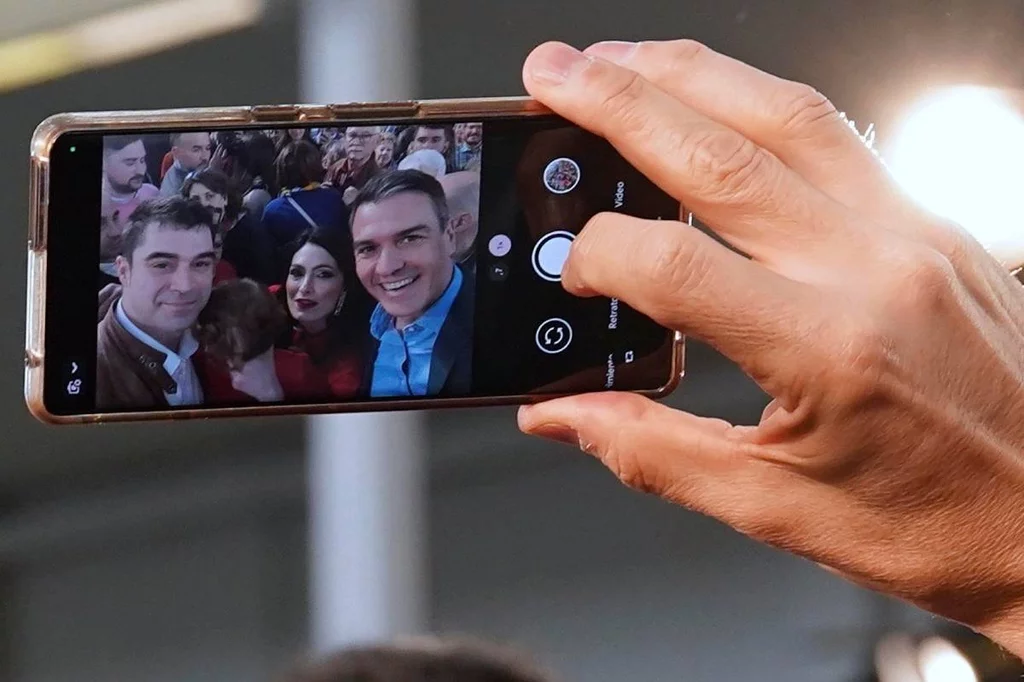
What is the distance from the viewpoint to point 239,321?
17.6 inches

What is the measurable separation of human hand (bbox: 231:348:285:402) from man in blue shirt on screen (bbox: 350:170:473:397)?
4 cm

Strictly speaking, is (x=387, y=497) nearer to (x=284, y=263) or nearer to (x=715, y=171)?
(x=284, y=263)

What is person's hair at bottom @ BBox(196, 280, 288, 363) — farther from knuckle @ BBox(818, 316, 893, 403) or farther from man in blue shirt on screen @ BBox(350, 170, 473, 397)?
knuckle @ BBox(818, 316, 893, 403)

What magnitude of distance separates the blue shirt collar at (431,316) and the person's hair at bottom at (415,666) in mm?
120

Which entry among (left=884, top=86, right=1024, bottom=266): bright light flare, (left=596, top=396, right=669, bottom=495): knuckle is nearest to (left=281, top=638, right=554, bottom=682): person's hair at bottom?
(left=596, top=396, right=669, bottom=495): knuckle

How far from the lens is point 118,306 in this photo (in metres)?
0.45


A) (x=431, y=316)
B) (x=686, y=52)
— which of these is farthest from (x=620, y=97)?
(x=431, y=316)

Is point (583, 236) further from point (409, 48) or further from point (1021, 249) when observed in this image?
point (409, 48)

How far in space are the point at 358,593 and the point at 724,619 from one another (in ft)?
1.38

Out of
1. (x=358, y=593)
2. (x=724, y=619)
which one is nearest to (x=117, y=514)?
(x=358, y=593)

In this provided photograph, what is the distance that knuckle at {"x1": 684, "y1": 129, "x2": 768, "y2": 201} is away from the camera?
33 centimetres

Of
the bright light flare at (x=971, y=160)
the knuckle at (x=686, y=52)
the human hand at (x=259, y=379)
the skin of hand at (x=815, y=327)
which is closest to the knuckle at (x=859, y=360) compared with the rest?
the skin of hand at (x=815, y=327)

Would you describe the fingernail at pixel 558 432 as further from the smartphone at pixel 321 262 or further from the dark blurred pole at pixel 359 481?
the dark blurred pole at pixel 359 481

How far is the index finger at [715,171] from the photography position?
1.06 ft
